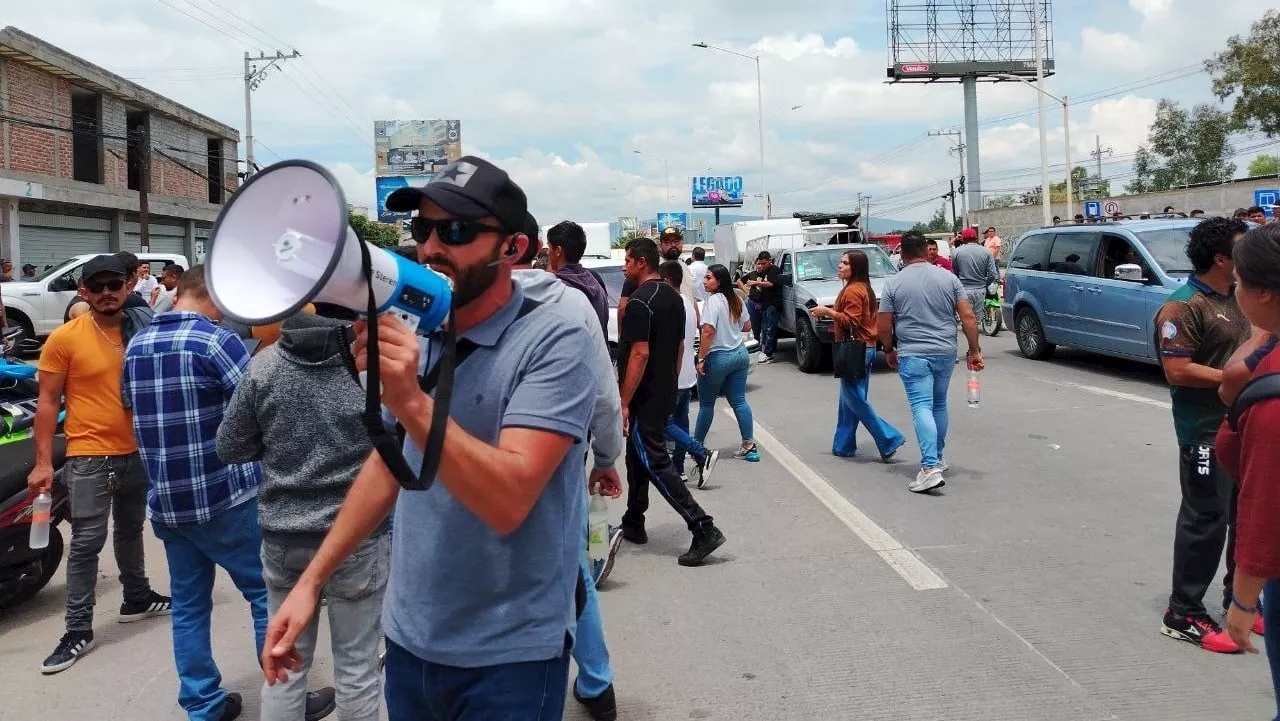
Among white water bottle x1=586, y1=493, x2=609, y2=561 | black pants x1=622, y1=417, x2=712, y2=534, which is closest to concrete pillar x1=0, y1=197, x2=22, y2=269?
black pants x1=622, y1=417, x2=712, y2=534

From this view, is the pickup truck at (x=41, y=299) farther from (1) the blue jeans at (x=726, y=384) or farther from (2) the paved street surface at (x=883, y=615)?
(2) the paved street surface at (x=883, y=615)

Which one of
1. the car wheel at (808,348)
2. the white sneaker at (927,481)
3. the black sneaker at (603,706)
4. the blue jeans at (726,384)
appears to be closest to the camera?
the black sneaker at (603,706)

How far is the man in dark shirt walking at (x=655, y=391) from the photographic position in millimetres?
5250

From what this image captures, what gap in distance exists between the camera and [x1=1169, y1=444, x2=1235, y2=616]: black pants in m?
3.94

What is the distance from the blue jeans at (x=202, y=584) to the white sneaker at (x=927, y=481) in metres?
4.52

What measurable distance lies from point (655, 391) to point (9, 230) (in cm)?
2766

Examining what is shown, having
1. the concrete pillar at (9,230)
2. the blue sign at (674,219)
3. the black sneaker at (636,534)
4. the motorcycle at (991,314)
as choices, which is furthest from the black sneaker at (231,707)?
the blue sign at (674,219)

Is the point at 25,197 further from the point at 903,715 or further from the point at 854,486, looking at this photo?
the point at 903,715

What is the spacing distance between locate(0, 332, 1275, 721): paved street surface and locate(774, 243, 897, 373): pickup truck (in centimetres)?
588

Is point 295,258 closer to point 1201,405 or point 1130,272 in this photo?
point 1201,405

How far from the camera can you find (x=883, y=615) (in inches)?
175

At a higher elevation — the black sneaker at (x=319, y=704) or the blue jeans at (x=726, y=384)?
the blue jeans at (x=726, y=384)

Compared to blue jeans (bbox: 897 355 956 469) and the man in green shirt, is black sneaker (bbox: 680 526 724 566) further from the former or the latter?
the man in green shirt

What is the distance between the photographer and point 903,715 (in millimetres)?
3473
